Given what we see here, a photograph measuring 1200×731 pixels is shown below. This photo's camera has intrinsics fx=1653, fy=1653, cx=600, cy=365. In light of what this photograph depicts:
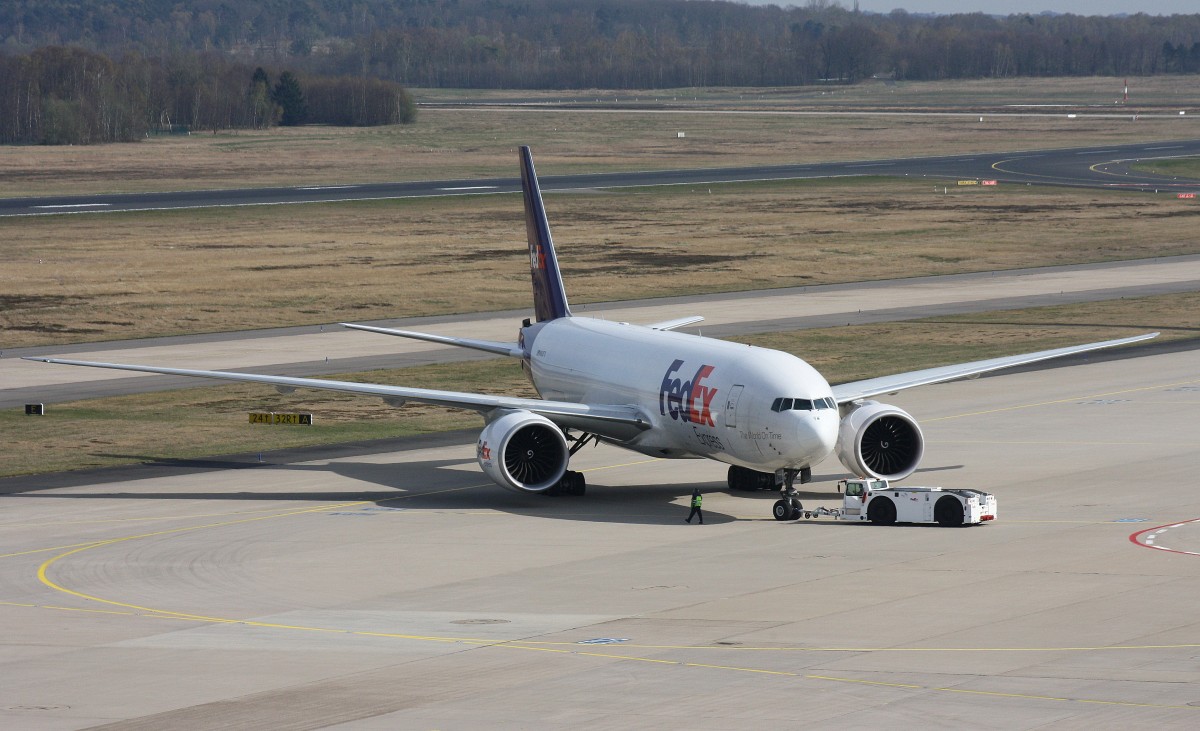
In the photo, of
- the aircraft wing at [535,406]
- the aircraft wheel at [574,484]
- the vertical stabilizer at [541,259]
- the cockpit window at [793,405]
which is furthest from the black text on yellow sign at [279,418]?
the cockpit window at [793,405]

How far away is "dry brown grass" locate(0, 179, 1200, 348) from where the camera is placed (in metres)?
89.8

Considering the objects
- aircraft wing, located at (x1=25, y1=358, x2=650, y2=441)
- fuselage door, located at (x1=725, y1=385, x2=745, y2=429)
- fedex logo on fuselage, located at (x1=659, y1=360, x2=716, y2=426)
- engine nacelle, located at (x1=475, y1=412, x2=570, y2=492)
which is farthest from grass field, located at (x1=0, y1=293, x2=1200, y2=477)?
fuselage door, located at (x1=725, y1=385, x2=745, y2=429)

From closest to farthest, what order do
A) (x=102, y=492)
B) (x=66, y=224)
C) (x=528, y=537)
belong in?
(x=528, y=537) → (x=102, y=492) → (x=66, y=224)

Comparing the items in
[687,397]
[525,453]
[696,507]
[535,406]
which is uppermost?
[687,397]

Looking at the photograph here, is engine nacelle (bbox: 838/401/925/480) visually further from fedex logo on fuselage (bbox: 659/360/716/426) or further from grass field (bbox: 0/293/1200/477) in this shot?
grass field (bbox: 0/293/1200/477)

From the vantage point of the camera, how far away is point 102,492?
47.7 meters

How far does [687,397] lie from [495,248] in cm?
7199

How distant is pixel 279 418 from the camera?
190 feet

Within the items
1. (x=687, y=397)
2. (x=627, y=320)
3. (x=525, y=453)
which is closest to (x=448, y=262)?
(x=627, y=320)

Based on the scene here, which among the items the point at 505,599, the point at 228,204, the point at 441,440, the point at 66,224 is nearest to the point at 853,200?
the point at 228,204

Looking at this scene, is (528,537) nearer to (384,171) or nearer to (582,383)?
(582,383)

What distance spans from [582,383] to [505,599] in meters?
15.4

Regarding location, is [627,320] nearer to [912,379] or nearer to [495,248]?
[495,248]

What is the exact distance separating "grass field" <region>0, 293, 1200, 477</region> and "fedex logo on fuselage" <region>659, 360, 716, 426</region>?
642 inches
